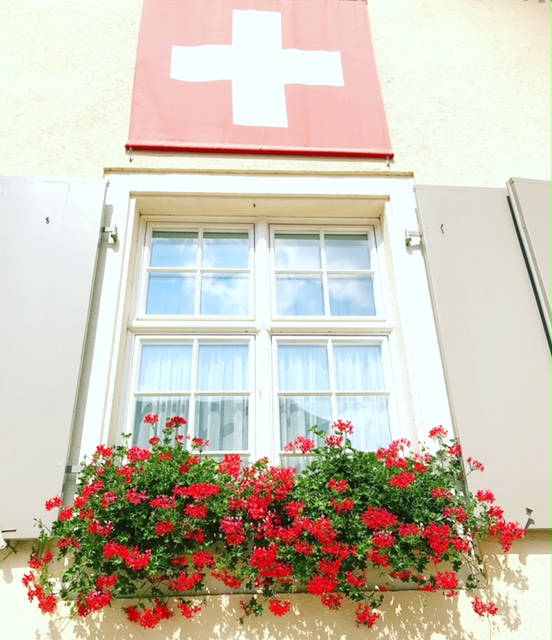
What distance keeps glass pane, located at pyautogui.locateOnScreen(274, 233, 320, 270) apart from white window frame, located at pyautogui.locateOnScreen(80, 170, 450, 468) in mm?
104

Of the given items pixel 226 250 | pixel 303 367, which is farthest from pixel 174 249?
pixel 303 367

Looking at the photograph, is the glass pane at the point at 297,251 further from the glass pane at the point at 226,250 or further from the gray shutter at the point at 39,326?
the gray shutter at the point at 39,326

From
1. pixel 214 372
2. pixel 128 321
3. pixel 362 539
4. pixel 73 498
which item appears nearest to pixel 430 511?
pixel 362 539

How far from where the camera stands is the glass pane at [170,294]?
10.2 ft

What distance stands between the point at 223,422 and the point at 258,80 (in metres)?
2.46

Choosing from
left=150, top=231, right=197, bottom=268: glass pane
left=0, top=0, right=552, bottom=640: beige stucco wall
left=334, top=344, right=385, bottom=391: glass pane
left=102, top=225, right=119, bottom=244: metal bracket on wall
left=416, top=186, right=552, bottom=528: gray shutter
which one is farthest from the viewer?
left=0, top=0, right=552, bottom=640: beige stucco wall

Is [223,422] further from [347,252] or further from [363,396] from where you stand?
[347,252]

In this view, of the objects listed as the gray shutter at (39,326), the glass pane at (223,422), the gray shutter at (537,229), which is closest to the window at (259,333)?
the glass pane at (223,422)

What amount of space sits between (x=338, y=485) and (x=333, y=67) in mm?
3037

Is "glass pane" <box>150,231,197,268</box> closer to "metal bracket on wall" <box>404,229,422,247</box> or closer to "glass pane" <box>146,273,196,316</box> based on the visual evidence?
"glass pane" <box>146,273,196,316</box>

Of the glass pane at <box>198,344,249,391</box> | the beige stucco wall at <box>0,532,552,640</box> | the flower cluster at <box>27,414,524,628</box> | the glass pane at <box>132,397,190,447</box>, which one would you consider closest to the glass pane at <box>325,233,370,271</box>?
the glass pane at <box>198,344,249,391</box>

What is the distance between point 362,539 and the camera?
2100 millimetres

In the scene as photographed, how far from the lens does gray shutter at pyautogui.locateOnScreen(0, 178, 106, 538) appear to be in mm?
2291

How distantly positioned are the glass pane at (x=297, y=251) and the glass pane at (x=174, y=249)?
0.52 meters
